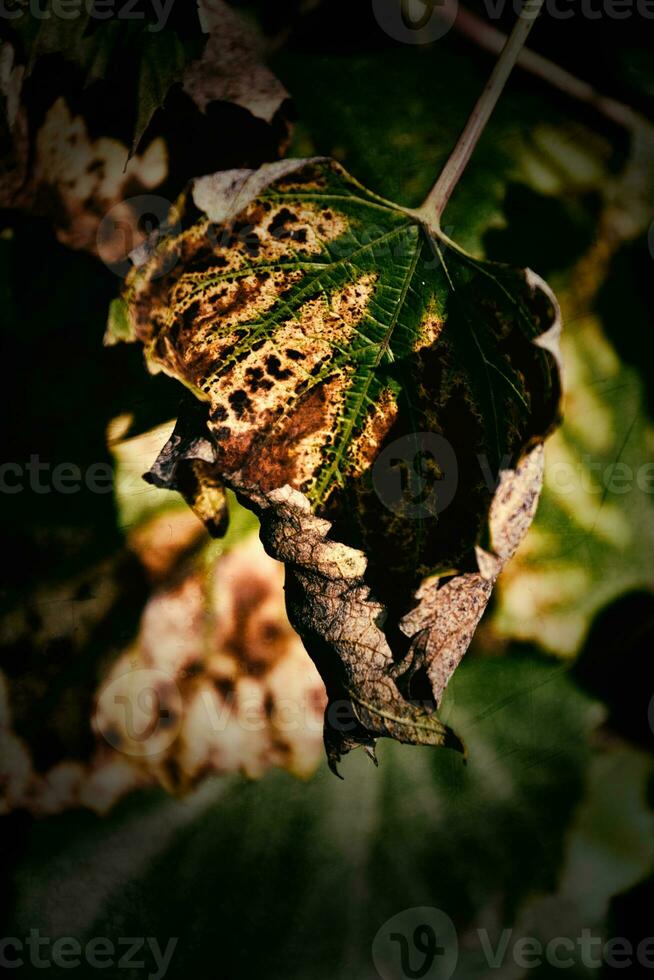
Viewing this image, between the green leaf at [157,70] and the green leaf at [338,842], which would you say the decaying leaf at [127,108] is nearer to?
the green leaf at [157,70]

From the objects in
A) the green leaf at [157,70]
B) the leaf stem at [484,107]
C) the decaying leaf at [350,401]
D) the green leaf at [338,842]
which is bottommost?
the green leaf at [338,842]

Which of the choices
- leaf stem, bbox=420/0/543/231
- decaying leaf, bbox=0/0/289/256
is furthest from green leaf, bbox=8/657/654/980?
decaying leaf, bbox=0/0/289/256

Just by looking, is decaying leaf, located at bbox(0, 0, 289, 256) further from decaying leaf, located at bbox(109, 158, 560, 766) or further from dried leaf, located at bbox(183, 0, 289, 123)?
decaying leaf, located at bbox(109, 158, 560, 766)

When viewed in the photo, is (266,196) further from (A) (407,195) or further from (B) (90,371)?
(B) (90,371)

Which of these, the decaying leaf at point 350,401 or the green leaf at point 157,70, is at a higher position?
the green leaf at point 157,70

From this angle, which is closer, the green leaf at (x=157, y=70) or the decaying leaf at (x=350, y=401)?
the decaying leaf at (x=350, y=401)

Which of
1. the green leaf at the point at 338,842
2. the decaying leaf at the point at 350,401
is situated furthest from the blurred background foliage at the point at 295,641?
the decaying leaf at the point at 350,401

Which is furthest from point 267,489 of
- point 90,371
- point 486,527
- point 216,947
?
point 216,947
